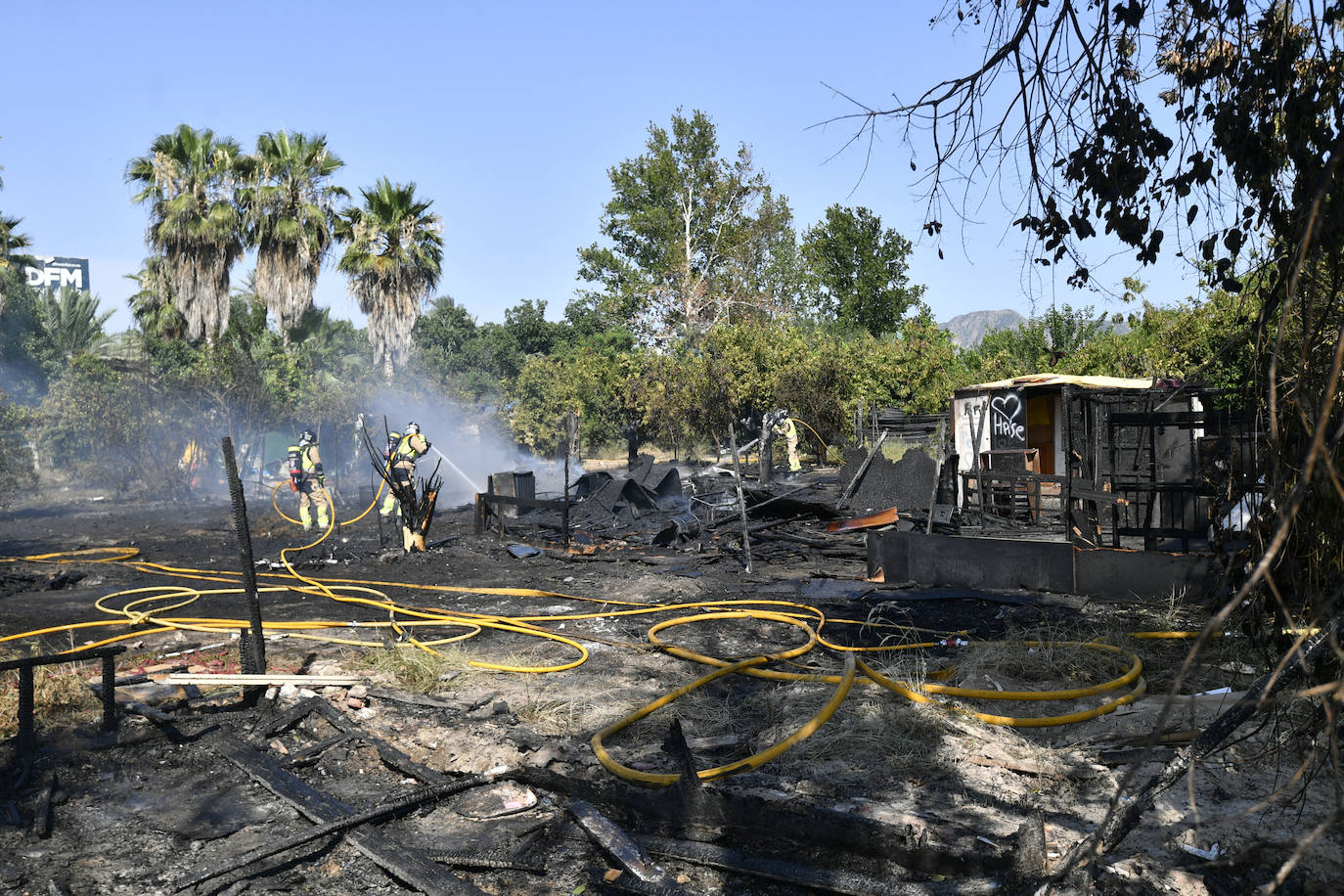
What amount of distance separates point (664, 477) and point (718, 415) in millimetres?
11970

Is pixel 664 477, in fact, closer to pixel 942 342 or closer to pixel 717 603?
pixel 717 603

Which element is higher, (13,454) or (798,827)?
(13,454)

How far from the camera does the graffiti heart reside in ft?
51.5

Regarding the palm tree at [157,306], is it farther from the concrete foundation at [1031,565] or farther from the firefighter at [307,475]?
the concrete foundation at [1031,565]

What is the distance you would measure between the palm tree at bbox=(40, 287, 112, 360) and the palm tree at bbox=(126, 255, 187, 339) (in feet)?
27.7

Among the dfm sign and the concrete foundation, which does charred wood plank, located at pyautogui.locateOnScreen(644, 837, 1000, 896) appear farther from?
the dfm sign

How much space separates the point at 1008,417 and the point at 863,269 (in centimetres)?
2744

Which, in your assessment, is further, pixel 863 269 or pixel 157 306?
pixel 863 269

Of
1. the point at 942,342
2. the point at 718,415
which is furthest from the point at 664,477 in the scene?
the point at 942,342

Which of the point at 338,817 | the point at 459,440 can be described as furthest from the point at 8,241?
the point at 338,817

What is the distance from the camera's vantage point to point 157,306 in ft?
96.5

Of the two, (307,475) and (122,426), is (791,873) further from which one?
(122,426)

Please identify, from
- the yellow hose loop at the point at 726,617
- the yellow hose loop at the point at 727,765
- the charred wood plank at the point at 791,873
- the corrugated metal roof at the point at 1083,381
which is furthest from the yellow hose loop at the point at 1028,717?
the corrugated metal roof at the point at 1083,381

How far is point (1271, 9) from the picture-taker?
3.13 metres
